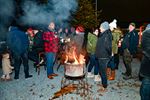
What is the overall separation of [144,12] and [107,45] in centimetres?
1835

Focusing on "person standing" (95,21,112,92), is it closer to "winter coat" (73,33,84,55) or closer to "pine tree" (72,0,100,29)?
"winter coat" (73,33,84,55)

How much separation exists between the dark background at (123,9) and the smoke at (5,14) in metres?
10.1

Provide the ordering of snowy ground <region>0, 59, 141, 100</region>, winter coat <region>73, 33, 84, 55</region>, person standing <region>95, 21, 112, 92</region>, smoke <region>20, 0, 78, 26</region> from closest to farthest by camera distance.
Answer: snowy ground <region>0, 59, 141, 100</region> < person standing <region>95, 21, 112, 92</region> < winter coat <region>73, 33, 84, 55</region> < smoke <region>20, 0, 78, 26</region>

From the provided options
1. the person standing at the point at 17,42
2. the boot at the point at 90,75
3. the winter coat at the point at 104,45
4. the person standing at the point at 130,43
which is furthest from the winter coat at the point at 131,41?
the person standing at the point at 17,42

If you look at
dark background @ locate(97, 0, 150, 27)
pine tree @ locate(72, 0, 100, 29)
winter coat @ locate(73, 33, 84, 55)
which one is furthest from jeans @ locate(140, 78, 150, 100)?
dark background @ locate(97, 0, 150, 27)

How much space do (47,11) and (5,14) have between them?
3.11m

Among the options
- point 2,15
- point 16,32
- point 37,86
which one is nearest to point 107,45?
Answer: point 37,86

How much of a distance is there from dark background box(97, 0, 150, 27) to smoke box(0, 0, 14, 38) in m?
10.1

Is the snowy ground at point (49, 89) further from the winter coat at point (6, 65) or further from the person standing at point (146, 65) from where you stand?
the person standing at point (146, 65)

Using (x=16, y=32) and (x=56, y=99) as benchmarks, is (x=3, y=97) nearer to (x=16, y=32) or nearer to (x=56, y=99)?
(x=56, y=99)

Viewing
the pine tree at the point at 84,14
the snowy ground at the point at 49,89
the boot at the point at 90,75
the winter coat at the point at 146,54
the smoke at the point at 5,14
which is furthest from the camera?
the smoke at the point at 5,14

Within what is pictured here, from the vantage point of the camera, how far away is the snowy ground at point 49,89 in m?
8.14

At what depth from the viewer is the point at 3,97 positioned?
8234mm

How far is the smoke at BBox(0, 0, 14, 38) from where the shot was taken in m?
17.5
